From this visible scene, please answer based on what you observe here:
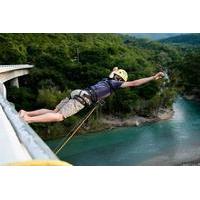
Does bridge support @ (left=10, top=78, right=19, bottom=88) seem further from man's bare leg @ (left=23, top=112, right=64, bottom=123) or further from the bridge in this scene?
the bridge

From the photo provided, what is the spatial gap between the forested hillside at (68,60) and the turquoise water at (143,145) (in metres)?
0.50

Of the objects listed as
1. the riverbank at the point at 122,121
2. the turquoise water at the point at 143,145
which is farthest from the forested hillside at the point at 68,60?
the riverbank at the point at 122,121

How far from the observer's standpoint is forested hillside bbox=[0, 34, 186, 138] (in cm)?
431

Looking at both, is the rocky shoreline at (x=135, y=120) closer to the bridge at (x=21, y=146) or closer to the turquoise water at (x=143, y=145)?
the turquoise water at (x=143, y=145)

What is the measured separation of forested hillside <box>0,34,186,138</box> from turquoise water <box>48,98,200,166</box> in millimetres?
499

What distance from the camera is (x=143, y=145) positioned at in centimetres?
624

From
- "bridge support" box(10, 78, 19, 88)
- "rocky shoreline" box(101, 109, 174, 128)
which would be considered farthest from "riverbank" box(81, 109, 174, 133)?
"bridge support" box(10, 78, 19, 88)

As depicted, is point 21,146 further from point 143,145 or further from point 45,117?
point 143,145

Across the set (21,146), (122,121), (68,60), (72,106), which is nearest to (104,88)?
(72,106)

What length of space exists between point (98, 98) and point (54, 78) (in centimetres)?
368

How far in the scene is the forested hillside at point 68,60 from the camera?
431 centimetres
